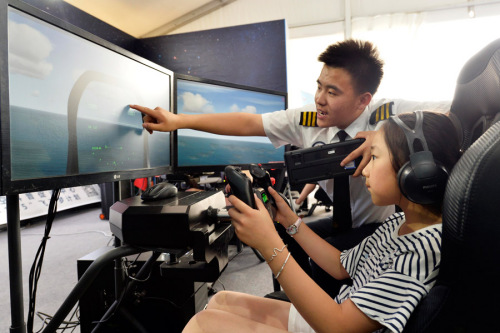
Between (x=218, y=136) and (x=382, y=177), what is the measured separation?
2.73ft

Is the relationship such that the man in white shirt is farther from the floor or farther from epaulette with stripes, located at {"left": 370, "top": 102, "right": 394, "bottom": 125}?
the floor

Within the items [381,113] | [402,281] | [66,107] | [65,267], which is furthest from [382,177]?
[65,267]

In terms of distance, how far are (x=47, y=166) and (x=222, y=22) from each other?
3.91m

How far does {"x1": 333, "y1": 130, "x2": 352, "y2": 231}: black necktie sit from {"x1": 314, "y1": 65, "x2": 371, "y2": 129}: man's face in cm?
24

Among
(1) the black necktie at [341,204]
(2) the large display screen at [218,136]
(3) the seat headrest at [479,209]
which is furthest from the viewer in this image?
(2) the large display screen at [218,136]

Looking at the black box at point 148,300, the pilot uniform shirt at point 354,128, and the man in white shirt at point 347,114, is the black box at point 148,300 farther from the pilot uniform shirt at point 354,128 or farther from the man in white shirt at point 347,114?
the pilot uniform shirt at point 354,128

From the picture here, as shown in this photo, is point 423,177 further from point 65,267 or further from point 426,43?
point 426,43

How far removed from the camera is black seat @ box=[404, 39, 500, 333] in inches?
13.2

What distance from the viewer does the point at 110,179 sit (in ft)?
2.58

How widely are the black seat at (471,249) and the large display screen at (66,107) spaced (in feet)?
2.35

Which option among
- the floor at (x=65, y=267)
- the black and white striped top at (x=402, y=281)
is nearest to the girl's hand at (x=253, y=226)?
the black and white striped top at (x=402, y=281)

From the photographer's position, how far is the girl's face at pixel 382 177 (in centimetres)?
59

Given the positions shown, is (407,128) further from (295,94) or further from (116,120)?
(295,94)

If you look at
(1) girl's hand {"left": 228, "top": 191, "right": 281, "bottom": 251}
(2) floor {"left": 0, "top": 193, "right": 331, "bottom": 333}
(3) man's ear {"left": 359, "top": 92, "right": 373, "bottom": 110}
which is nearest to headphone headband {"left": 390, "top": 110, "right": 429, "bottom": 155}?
(1) girl's hand {"left": 228, "top": 191, "right": 281, "bottom": 251}
